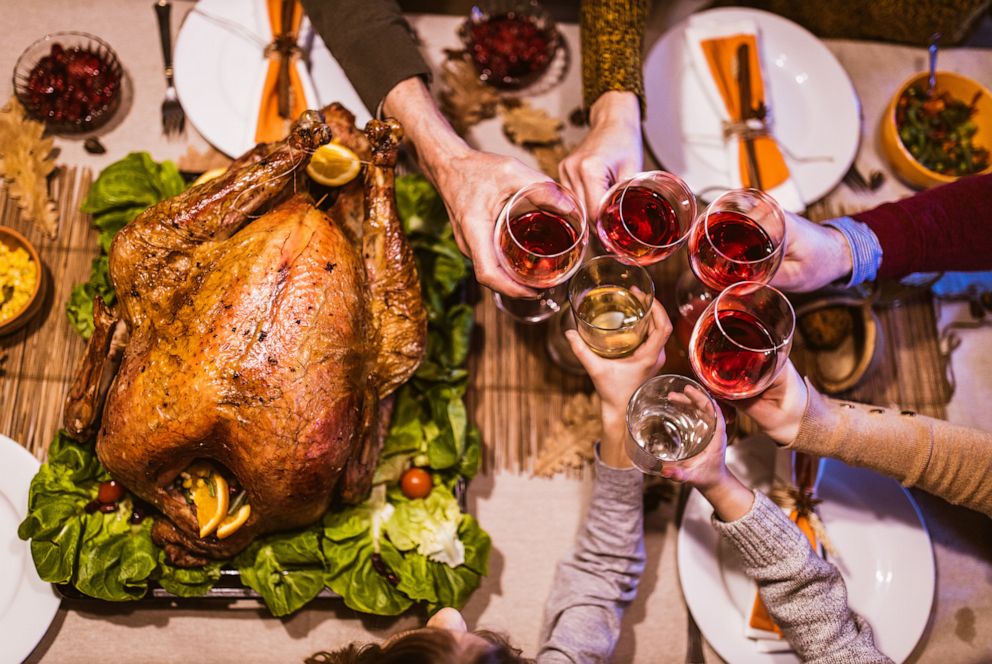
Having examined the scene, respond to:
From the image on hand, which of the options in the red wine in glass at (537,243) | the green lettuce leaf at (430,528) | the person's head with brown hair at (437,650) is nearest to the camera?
the person's head with brown hair at (437,650)

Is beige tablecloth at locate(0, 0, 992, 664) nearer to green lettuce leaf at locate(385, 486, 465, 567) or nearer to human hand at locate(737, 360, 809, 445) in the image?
green lettuce leaf at locate(385, 486, 465, 567)

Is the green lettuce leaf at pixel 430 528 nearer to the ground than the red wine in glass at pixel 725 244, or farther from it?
nearer to the ground

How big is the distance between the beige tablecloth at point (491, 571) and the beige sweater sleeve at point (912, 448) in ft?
1.35

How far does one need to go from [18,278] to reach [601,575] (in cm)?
178

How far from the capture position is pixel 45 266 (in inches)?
84.8

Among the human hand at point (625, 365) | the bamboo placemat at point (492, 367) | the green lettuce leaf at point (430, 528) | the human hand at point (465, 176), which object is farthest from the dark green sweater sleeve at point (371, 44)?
the green lettuce leaf at point (430, 528)

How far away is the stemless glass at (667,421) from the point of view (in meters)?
1.62

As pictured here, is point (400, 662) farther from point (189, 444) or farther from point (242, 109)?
point (242, 109)

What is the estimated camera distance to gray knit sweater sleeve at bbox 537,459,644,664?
1.83 m

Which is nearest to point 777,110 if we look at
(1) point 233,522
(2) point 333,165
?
(2) point 333,165

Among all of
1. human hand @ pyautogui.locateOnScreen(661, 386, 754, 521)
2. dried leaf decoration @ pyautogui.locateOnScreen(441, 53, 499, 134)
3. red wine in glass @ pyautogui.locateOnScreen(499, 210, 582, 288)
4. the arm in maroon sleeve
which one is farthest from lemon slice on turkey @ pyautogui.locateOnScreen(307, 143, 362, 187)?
the arm in maroon sleeve

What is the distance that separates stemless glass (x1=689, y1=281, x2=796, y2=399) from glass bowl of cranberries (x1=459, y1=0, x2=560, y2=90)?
3.69 ft

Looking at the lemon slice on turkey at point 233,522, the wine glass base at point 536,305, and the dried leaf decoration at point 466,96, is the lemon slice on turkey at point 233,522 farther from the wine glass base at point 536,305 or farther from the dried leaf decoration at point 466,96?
the dried leaf decoration at point 466,96

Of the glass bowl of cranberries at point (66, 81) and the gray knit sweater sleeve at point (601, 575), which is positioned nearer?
the gray knit sweater sleeve at point (601, 575)
